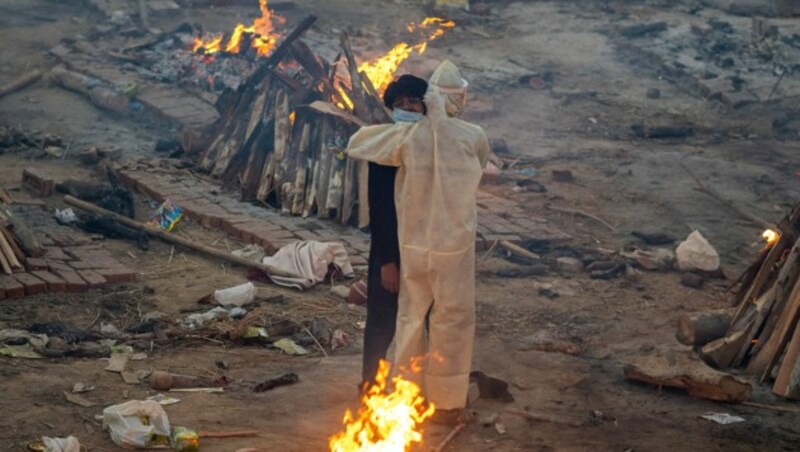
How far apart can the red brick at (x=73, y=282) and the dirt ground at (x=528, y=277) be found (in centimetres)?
13

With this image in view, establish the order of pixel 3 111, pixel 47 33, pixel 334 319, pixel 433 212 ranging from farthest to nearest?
1. pixel 47 33
2. pixel 3 111
3. pixel 334 319
4. pixel 433 212

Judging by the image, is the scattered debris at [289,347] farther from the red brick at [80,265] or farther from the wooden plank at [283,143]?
the wooden plank at [283,143]

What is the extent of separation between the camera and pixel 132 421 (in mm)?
5824

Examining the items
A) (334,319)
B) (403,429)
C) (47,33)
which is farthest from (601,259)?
(47,33)

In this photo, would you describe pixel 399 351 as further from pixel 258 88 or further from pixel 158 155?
pixel 158 155

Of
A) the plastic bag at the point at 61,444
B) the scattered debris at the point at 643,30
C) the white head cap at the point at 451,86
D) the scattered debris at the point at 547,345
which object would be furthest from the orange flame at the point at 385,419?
the scattered debris at the point at 643,30

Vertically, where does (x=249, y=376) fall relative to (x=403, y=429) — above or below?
below

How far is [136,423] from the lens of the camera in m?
5.81

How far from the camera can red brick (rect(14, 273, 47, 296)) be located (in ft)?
27.3

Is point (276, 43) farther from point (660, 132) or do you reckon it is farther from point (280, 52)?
point (660, 132)

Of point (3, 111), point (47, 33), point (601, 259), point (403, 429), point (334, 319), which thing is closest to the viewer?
point (403, 429)

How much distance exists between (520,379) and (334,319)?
5.99 ft

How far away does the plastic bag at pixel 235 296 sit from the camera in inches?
338

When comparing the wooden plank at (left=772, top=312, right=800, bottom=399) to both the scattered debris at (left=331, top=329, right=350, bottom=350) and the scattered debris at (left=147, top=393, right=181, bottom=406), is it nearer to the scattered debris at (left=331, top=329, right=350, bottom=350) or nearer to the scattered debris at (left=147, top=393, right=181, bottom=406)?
the scattered debris at (left=331, top=329, right=350, bottom=350)
